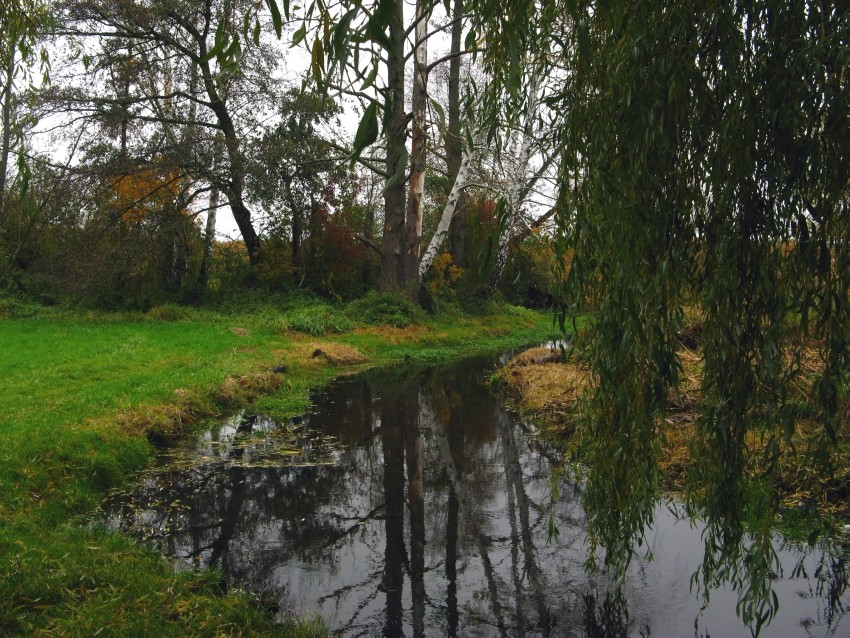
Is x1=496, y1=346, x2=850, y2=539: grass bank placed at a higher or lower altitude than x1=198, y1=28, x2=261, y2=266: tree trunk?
lower

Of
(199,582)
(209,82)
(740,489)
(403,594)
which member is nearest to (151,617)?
(199,582)

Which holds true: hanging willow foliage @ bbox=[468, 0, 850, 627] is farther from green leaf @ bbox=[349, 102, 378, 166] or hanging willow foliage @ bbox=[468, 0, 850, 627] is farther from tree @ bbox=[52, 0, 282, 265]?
tree @ bbox=[52, 0, 282, 265]

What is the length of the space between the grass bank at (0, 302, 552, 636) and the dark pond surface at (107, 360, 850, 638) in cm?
43

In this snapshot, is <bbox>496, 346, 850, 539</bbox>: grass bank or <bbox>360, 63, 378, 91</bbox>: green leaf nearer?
<bbox>360, 63, 378, 91</bbox>: green leaf

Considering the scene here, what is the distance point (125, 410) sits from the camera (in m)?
8.71

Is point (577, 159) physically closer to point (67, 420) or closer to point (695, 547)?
point (695, 547)

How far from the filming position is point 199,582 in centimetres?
490

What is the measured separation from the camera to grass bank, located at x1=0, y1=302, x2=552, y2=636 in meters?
4.39

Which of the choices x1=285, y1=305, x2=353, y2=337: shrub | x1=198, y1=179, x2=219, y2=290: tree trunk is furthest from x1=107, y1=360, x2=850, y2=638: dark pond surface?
x1=198, y1=179, x2=219, y2=290: tree trunk

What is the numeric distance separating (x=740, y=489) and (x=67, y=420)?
7.18 metres

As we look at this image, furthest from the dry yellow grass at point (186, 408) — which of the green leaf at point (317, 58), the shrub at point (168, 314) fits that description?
the shrub at point (168, 314)

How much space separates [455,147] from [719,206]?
20.3 metres

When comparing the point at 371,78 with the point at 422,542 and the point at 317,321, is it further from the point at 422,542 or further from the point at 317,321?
the point at 317,321

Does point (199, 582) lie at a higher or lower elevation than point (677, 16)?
lower
